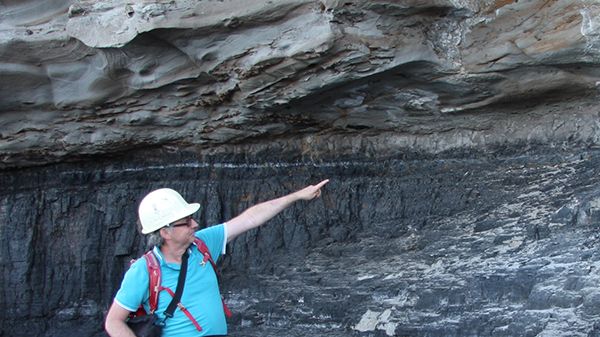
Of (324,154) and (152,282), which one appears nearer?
(152,282)

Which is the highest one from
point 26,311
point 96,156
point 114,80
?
point 114,80

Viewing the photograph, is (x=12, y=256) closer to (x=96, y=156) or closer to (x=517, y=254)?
(x=96, y=156)

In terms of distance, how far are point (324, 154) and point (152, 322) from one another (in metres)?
2.86

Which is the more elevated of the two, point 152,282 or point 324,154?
point 324,154

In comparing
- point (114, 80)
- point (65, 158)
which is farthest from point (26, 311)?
point (114, 80)

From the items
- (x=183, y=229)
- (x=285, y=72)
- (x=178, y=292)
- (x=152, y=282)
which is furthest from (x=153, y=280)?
(x=285, y=72)

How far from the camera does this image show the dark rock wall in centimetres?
466

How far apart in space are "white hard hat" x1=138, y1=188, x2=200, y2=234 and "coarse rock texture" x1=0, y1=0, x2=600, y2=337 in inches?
75.5

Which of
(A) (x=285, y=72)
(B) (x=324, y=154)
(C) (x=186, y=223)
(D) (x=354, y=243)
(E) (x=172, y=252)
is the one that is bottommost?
(D) (x=354, y=243)

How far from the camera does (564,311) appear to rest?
4.32 metres

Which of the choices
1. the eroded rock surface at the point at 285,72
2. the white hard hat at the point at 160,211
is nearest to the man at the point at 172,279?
the white hard hat at the point at 160,211

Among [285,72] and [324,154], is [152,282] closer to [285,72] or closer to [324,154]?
[285,72]

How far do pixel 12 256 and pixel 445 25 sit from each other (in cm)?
360

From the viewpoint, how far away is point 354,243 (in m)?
5.54
